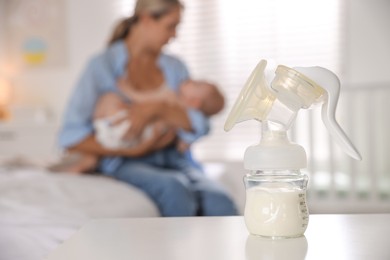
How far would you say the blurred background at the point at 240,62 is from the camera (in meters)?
2.41

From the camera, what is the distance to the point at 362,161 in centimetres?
242

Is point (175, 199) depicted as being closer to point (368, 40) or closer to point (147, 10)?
point (147, 10)

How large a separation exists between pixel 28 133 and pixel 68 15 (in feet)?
2.30

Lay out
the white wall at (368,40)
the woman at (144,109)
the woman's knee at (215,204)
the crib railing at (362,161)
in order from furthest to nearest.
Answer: the white wall at (368,40), the crib railing at (362,161), the woman at (144,109), the woman's knee at (215,204)

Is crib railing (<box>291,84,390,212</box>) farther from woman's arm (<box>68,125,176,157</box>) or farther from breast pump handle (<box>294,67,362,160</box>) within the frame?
breast pump handle (<box>294,67,362,160</box>)

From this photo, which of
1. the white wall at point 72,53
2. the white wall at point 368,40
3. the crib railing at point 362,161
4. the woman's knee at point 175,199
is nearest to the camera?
the woman's knee at point 175,199

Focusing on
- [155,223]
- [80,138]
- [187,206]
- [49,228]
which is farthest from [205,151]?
[155,223]

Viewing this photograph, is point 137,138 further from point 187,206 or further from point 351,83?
point 351,83

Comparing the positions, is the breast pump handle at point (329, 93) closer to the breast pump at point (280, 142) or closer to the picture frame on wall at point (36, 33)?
the breast pump at point (280, 142)

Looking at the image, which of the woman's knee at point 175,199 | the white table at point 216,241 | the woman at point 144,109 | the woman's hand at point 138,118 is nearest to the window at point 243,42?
the woman at point 144,109

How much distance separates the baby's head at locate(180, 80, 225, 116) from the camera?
175 cm

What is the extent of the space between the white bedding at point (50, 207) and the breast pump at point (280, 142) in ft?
1.70

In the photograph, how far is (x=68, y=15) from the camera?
3133 mm

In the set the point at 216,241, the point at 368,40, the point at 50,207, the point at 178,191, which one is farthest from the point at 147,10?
the point at 216,241
